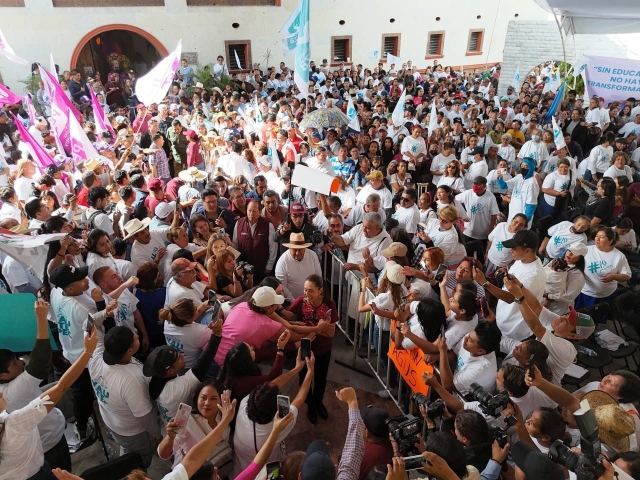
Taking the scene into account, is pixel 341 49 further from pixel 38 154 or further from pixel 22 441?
pixel 22 441

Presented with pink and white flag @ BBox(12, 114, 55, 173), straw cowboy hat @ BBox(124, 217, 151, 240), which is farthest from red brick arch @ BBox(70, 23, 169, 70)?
straw cowboy hat @ BBox(124, 217, 151, 240)

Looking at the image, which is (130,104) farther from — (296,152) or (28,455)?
(28,455)

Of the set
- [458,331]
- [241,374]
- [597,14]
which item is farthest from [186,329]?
[597,14]

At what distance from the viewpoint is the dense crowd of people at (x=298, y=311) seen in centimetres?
272

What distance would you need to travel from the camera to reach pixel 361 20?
23.5 m

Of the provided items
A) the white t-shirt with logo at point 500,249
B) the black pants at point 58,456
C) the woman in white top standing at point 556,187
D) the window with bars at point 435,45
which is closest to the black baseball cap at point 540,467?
the black pants at point 58,456

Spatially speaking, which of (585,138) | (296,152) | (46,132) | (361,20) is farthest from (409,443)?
(361,20)

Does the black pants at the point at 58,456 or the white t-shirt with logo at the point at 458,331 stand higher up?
the white t-shirt with logo at the point at 458,331

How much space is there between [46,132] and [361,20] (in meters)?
18.5

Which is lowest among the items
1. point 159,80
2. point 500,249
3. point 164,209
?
point 500,249

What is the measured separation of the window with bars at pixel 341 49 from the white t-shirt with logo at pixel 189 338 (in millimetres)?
22551

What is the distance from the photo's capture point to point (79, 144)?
25.1ft

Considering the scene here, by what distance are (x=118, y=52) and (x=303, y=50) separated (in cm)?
1594

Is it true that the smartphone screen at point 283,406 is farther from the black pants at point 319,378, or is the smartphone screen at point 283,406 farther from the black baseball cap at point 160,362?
the black pants at point 319,378
